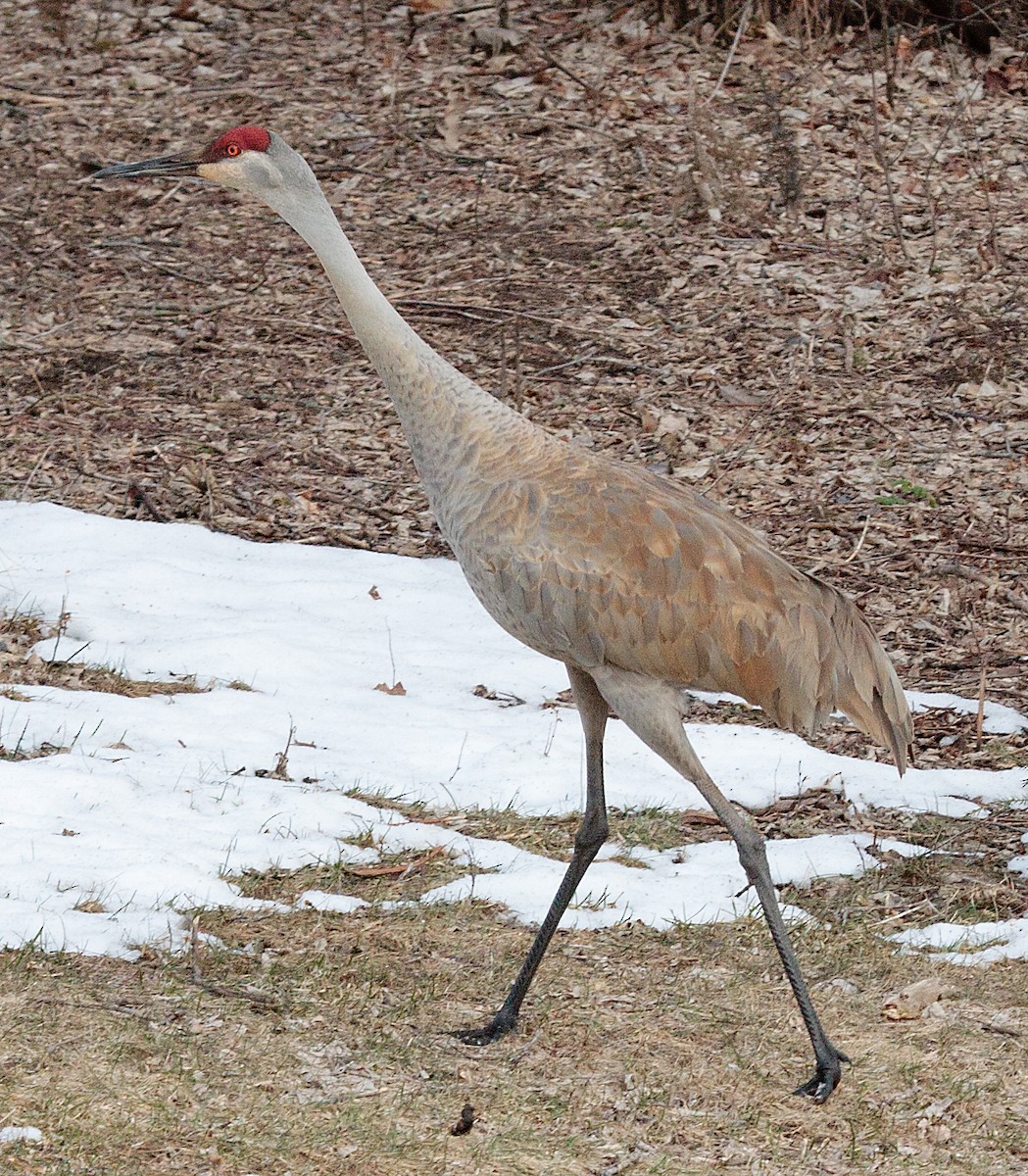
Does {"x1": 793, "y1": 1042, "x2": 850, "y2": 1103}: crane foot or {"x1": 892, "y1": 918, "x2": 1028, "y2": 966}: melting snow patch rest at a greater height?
{"x1": 793, "y1": 1042, "x2": 850, "y2": 1103}: crane foot

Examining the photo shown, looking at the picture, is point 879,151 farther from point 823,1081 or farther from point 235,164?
point 823,1081

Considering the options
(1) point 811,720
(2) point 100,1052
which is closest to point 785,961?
(1) point 811,720

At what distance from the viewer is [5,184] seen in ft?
30.8

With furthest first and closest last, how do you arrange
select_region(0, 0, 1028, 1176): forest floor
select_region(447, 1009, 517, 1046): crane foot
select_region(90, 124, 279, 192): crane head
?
1. select_region(90, 124, 279, 192): crane head
2. select_region(447, 1009, 517, 1046): crane foot
3. select_region(0, 0, 1028, 1176): forest floor

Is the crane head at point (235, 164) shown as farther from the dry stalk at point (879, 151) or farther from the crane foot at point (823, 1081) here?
the dry stalk at point (879, 151)

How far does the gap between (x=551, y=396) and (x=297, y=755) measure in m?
3.15

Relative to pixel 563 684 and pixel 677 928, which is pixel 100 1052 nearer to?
pixel 677 928

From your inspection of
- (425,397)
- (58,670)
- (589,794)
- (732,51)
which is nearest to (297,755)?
(58,670)

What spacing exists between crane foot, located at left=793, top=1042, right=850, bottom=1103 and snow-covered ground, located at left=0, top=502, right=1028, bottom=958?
80cm

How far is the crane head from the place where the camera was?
12.9 feet

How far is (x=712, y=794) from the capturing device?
11.5 feet

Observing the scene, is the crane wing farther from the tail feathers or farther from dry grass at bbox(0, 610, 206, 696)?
dry grass at bbox(0, 610, 206, 696)

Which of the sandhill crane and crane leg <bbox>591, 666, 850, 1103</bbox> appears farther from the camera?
the sandhill crane

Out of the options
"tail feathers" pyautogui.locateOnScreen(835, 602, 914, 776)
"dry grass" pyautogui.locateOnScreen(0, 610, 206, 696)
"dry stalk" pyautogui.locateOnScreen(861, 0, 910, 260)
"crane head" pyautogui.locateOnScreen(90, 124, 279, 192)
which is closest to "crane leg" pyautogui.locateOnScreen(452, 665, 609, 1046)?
"tail feathers" pyautogui.locateOnScreen(835, 602, 914, 776)
